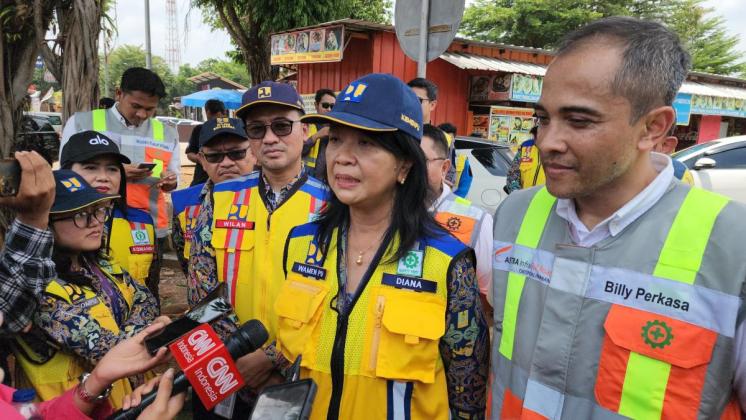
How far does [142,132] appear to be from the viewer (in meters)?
3.88

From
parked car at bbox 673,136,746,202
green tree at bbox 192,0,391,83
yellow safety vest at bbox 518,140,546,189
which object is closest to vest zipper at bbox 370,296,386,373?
yellow safety vest at bbox 518,140,546,189

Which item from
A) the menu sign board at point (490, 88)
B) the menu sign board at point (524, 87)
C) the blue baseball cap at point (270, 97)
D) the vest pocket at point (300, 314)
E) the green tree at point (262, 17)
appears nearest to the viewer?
the vest pocket at point (300, 314)

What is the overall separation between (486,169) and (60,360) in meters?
6.21

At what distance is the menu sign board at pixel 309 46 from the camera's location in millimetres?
10945

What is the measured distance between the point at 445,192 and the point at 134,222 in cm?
200

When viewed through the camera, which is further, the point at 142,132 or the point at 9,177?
the point at 142,132

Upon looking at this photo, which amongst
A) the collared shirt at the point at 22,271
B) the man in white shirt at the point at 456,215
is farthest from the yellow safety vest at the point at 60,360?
the man in white shirt at the point at 456,215

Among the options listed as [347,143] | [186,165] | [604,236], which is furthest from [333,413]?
[186,165]

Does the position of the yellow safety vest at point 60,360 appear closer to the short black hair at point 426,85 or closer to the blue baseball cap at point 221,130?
the blue baseball cap at point 221,130

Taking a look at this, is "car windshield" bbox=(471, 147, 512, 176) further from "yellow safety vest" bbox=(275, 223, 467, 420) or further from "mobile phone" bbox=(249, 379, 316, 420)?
"mobile phone" bbox=(249, 379, 316, 420)

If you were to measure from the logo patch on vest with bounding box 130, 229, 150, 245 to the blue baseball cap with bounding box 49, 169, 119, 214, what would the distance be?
1.03 meters

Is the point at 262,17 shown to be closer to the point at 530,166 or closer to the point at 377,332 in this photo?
the point at 530,166

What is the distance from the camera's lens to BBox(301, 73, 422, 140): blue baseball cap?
5.22ft

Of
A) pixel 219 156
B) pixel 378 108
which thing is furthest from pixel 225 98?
pixel 378 108
